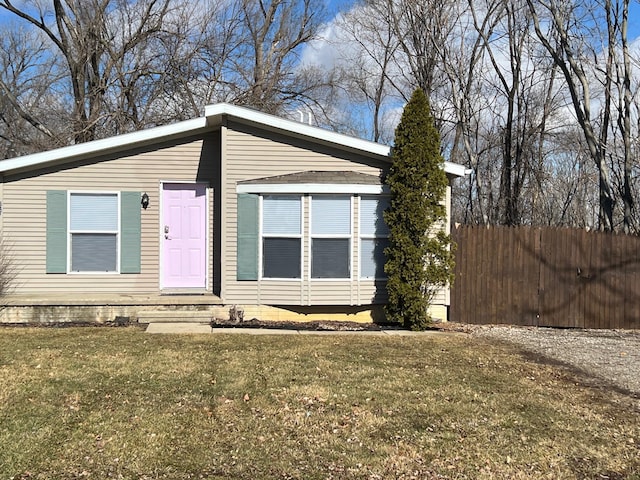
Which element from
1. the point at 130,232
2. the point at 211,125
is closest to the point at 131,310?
the point at 130,232

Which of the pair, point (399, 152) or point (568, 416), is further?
point (399, 152)

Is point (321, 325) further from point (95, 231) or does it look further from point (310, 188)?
point (95, 231)

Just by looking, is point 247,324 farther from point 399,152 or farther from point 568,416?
point 568,416

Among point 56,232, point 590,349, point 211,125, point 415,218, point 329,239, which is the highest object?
point 211,125

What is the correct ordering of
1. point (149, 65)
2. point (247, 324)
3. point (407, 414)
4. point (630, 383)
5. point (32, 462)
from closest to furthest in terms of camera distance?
point (32, 462) → point (407, 414) → point (630, 383) → point (247, 324) → point (149, 65)

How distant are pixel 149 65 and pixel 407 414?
1753 centimetres

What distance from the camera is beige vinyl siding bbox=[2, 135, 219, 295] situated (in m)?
9.56

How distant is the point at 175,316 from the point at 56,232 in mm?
2654

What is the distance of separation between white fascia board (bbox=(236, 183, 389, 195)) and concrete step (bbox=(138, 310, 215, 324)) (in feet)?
7.00

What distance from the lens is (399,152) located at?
911 centimetres

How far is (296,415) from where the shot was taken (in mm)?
4648

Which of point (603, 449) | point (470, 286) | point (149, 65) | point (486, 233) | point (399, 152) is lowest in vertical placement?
point (603, 449)

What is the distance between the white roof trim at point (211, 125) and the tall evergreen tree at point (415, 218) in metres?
0.48

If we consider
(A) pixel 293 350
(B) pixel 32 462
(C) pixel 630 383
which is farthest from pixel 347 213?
(B) pixel 32 462
